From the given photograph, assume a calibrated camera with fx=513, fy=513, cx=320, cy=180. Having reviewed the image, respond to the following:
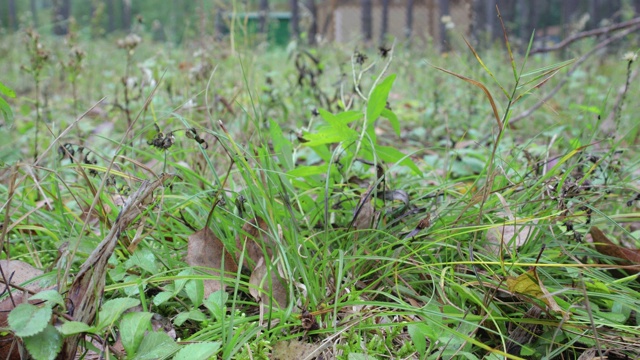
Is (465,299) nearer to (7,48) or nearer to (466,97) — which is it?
(466,97)

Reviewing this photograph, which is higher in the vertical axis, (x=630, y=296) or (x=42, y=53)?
(x=42, y=53)

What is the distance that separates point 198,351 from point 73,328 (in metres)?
0.20

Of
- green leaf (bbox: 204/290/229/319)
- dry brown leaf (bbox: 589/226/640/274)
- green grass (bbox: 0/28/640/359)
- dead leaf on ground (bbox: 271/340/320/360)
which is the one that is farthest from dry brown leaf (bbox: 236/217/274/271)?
dry brown leaf (bbox: 589/226/640/274)

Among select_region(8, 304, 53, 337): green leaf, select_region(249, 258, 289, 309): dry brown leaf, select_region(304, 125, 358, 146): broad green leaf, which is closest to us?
select_region(8, 304, 53, 337): green leaf

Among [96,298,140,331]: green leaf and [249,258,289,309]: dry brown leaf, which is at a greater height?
[96,298,140,331]: green leaf

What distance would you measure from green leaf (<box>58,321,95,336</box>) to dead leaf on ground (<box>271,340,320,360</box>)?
0.34 meters

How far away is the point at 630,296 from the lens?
1.10 m

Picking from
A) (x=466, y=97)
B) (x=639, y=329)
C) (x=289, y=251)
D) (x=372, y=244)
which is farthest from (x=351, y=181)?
(x=466, y=97)

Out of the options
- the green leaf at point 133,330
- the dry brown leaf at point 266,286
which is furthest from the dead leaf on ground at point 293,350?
the green leaf at point 133,330

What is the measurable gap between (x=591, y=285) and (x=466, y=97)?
3120mm

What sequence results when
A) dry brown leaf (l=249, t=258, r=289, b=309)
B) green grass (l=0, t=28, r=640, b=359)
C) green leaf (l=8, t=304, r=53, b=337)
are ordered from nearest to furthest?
1. green leaf (l=8, t=304, r=53, b=337)
2. green grass (l=0, t=28, r=640, b=359)
3. dry brown leaf (l=249, t=258, r=289, b=309)

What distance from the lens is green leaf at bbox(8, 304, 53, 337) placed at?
73cm

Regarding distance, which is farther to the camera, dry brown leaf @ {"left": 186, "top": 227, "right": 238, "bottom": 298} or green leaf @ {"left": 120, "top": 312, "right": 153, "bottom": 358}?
dry brown leaf @ {"left": 186, "top": 227, "right": 238, "bottom": 298}

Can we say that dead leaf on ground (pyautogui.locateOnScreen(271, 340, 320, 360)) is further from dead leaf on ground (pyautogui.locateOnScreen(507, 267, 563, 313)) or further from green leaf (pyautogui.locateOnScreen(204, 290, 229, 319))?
dead leaf on ground (pyautogui.locateOnScreen(507, 267, 563, 313))
